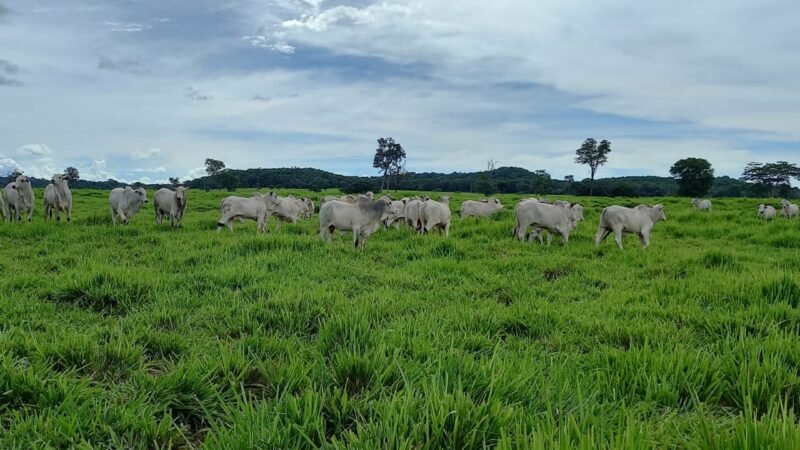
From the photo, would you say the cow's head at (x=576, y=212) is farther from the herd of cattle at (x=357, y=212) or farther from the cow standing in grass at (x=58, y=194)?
the cow standing in grass at (x=58, y=194)

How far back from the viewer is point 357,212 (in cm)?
1189

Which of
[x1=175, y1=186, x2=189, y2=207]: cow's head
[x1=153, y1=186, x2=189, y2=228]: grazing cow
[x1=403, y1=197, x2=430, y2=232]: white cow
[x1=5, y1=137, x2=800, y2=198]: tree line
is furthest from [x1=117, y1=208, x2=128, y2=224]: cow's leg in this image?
[x1=5, y1=137, x2=800, y2=198]: tree line

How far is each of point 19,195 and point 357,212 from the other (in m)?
12.4

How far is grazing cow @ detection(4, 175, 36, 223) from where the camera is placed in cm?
1580

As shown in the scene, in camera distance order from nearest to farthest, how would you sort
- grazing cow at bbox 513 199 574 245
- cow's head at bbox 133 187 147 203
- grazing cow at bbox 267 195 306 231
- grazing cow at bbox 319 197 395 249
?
1. grazing cow at bbox 319 197 395 249
2. grazing cow at bbox 513 199 574 245
3. cow's head at bbox 133 187 147 203
4. grazing cow at bbox 267 195 306 231

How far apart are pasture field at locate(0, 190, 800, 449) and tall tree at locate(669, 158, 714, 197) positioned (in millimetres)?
78115

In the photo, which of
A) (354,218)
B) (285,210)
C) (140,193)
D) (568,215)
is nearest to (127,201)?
(140,193)

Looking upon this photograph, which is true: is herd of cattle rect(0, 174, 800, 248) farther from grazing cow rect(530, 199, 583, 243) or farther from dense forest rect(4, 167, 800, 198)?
dense forest rect(4, 167, 800, 198)

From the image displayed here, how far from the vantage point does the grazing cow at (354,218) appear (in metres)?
11.8

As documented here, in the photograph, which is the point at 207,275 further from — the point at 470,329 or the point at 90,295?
the point at 470,329

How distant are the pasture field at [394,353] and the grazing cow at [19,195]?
911cm

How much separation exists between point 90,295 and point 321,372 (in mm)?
3815

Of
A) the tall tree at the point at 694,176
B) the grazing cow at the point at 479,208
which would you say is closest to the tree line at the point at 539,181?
the tall tree at the point at 694,176

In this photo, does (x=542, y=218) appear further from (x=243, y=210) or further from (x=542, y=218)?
(x=243, y=210)
